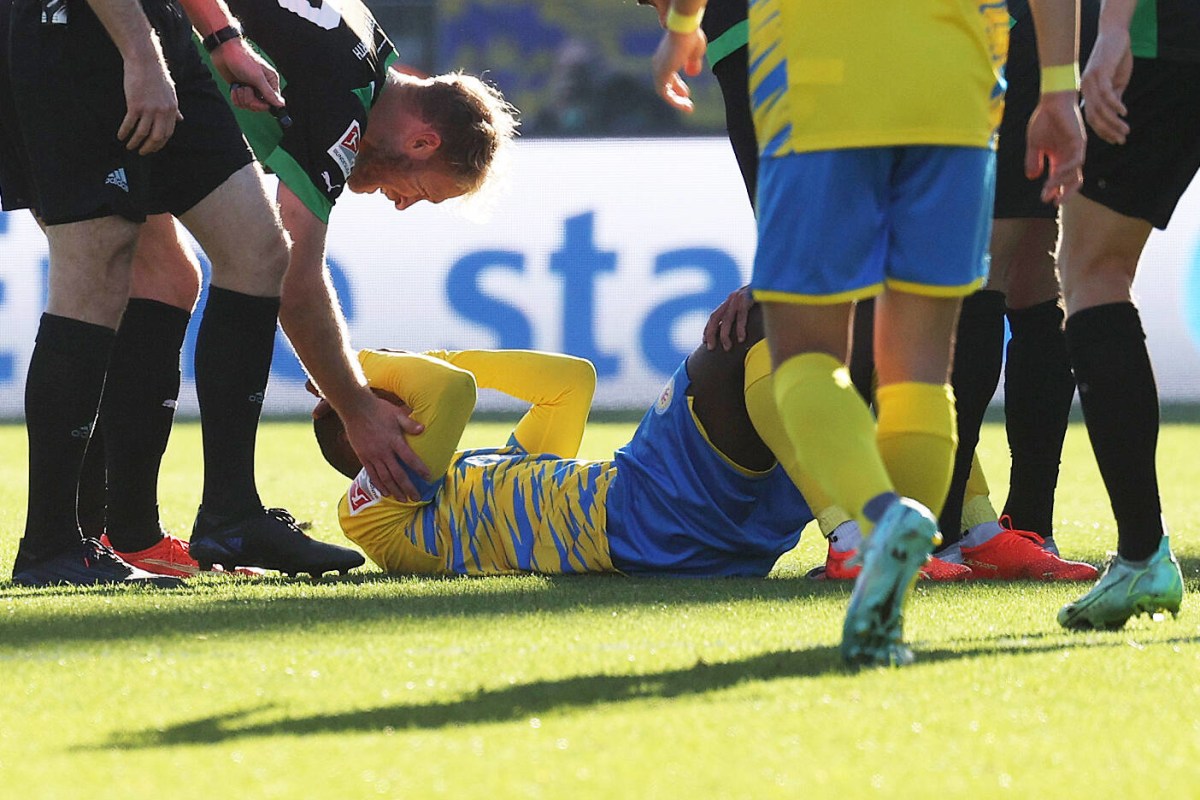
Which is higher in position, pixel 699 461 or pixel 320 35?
pixel 320 35

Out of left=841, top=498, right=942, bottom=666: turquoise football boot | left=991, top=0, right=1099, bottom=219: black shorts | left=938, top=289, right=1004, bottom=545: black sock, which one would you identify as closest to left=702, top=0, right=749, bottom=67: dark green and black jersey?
left=991, top=0, right=1099, bottom=219: black shorts

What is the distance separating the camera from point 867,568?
201cm

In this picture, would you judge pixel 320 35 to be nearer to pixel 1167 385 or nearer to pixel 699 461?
pixel 699 461

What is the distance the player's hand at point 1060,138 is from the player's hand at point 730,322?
862 mm

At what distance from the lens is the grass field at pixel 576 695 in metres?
1.60

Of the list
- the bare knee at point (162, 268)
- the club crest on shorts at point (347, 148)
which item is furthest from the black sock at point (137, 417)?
the club crest on shorts at point (347, 148)

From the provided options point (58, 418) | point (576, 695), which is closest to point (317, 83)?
point (58, 418)

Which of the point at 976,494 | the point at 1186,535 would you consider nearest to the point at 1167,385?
the point at 1186,535

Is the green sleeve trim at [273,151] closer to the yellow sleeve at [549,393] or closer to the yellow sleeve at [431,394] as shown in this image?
the yellow sleeve at [431,394]

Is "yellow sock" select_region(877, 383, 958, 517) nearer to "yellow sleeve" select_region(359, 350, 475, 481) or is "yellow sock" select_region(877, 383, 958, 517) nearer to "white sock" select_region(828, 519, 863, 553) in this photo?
"white sock" select_region(828, 519, 863, 553)

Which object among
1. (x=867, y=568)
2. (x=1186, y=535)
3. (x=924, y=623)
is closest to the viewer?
(x=867, y=568)

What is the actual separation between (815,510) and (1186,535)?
61.4 inches

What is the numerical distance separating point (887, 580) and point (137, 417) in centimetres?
199

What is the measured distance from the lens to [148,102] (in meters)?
3.10
